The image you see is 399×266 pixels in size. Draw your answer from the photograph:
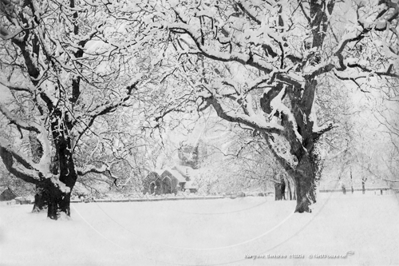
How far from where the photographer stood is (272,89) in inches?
361

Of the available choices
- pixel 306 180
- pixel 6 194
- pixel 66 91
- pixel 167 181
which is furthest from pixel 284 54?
pixel 6 194

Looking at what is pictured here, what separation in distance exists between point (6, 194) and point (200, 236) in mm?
5325

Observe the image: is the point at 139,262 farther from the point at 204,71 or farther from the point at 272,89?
the point at 272,89

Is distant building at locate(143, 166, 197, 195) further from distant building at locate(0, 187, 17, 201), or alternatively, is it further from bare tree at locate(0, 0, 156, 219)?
distant building at locate(0, 187, 17, 201)

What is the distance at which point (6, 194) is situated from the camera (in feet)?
29.4

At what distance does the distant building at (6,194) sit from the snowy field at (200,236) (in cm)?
75

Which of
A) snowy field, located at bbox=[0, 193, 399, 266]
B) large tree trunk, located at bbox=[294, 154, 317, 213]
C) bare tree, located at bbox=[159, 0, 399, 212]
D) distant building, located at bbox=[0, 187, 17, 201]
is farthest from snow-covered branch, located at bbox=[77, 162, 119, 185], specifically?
large tree trunk, located at bbox=[294, 154, 317, 213]

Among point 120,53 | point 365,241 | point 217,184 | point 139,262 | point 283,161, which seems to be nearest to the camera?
point 139,262

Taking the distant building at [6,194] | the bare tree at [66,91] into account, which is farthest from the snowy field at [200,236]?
the bare tree at [66,91]

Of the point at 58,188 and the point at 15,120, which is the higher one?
the point at 15,120

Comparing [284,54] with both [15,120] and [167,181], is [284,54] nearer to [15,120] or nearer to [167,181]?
[167,181]

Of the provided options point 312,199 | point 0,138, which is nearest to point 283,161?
point 312,199

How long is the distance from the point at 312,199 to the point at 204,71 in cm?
368

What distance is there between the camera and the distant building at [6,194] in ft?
28.1
